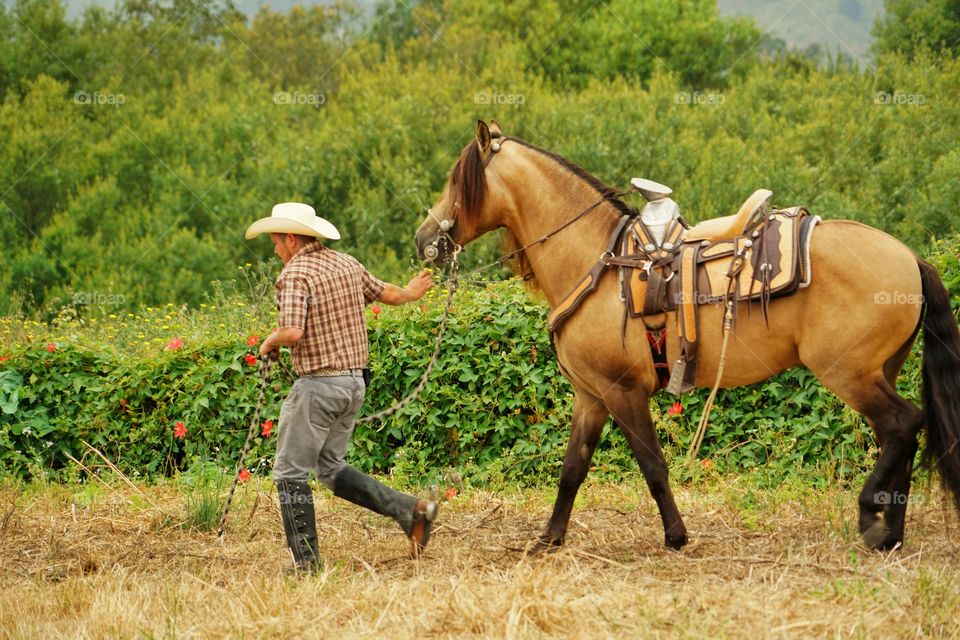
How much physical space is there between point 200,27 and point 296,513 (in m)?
42.4

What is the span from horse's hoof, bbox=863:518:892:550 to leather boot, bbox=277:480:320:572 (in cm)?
298

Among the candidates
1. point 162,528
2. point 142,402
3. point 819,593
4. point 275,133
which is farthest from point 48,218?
point 819,593

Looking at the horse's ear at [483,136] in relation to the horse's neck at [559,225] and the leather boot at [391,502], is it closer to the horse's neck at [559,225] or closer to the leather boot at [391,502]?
the horse's neck at [559,225]

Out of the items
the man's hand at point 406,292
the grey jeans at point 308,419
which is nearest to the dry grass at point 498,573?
the grey jeans at point 308,419

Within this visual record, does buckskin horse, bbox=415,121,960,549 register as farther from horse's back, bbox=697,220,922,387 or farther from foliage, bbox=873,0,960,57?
foliage, bbox=873,0,960,57

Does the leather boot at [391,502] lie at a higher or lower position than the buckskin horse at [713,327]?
lower

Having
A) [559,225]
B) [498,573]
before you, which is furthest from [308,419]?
[559,225]

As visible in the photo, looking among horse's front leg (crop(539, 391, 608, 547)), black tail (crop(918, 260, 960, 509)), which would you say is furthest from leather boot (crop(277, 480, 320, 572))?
black tail (crop(918, 260, 960, 509))

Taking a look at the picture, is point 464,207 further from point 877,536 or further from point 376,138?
point 376,138

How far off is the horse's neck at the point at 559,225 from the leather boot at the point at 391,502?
143 centimetres

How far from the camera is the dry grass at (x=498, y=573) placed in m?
4.41

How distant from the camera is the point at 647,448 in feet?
18.9

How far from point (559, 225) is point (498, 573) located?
6.81ft

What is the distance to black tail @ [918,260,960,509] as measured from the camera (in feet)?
18.1
